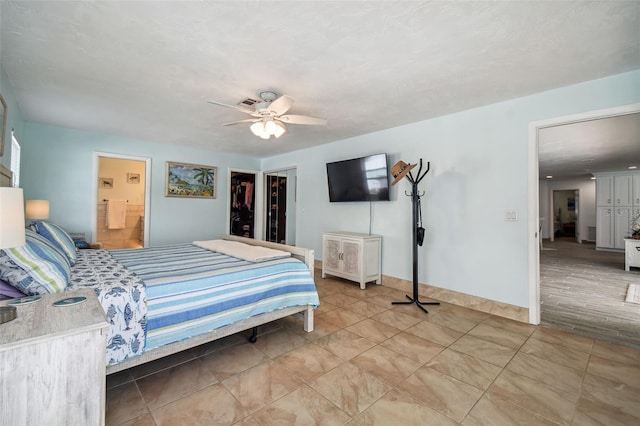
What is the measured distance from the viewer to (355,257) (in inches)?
159

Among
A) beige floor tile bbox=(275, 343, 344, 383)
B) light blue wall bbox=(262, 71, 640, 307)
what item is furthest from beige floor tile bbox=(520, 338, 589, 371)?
beige floor tile bbox=(275, 343, 344, 383)

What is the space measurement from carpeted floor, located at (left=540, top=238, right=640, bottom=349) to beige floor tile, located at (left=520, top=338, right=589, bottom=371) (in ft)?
1.69

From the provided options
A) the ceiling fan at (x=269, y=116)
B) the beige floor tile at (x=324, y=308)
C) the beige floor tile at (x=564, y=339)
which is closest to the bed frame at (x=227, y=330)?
the beige floor tile at (x=324, y=308)

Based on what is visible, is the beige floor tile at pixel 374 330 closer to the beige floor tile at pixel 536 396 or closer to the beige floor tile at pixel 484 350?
the beige floor tile at pixel 484 350

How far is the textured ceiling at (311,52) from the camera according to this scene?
1660 mm

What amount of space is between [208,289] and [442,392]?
166 cm

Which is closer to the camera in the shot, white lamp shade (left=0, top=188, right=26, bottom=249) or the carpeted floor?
white lamp shade (left=0, top=188, right=26, bottom=249)

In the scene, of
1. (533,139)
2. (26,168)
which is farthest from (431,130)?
(26,168)

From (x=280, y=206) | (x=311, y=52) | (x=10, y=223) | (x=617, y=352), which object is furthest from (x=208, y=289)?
(x=280, y=206)

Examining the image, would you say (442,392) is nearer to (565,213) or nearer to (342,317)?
(342,317)

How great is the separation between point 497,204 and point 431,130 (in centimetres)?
124

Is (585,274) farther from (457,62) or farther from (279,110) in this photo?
(279,110)

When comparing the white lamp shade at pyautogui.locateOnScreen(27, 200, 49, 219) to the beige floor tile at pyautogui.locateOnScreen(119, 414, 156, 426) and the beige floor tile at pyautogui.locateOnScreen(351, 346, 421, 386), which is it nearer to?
the beige floor tile at pyautogui.locateOnScreen(119, 414, 156, 426)

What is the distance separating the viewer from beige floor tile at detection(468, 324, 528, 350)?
2.41 m
